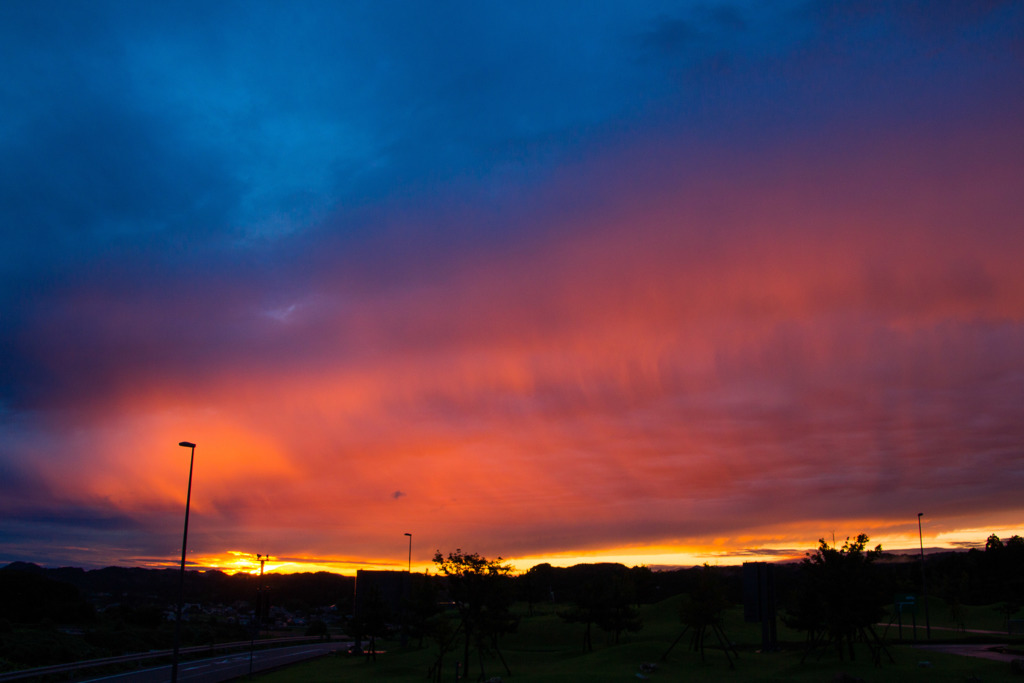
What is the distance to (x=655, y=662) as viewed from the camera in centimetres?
4712

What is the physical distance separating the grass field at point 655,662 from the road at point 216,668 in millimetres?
3326

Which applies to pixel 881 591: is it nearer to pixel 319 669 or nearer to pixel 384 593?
pixel 319 669

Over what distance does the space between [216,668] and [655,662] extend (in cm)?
3715

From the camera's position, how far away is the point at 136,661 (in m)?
62.0

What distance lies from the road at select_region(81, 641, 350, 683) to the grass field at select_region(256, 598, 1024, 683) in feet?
10.9

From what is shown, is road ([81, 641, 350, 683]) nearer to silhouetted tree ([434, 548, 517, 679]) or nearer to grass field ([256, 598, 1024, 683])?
grass field ([256, 598, 1024, 683])

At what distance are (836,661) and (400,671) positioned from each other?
30.0 meters

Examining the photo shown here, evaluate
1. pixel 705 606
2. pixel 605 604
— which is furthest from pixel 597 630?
pixel 705 606

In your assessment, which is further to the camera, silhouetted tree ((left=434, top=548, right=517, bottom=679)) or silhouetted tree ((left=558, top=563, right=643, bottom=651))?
silhouetted tree ((left=558, top=563, right=643, bottom=651))

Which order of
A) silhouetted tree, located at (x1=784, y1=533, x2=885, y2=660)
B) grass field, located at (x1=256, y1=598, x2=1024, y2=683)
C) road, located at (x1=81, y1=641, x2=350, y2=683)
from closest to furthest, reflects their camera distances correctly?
grass field, located at (x1=256, y1=598, x2=1024, y2=683), silhouetted tree, located at (x1=784, y1=533, x2=885, y2=660), road, located at (x1=81, y1=641, x2=350, y2=683)

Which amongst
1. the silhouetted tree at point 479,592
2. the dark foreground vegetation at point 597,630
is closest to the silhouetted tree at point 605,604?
the dark foreground vegetation at point 597,630

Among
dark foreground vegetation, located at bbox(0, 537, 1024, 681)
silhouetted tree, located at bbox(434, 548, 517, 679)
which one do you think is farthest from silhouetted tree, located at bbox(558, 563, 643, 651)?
silhouetted tree, located at bbox(434, 548, 517, 679)

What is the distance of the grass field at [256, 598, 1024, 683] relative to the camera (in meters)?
→ 35.9

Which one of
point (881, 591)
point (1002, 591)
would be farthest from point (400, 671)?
point (1002, 591)
